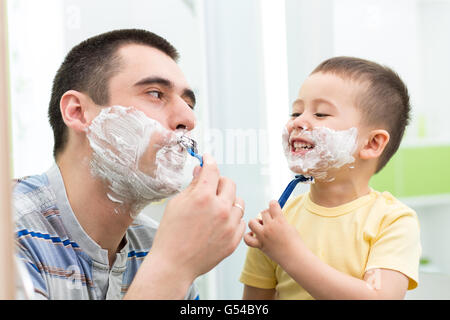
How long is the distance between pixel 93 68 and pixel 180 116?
0.68ft

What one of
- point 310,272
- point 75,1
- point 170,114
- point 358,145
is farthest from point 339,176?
point 75,1

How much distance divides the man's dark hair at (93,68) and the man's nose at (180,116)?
→ 13 centimetres

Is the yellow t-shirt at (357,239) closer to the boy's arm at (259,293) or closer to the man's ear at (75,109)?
the boy's arm at (259,293)

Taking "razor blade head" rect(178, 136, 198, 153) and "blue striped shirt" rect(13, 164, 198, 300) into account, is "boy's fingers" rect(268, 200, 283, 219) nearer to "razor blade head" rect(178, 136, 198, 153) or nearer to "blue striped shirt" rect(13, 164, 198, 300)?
"razor blade head" rect(178, 136, 198, 153)

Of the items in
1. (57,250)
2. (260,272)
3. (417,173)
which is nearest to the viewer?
(57,250)

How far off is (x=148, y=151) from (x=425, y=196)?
0.76 meters

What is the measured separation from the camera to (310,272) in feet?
2.41

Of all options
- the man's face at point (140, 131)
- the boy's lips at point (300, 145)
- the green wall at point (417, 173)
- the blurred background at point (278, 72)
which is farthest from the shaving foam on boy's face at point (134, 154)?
the green wall at point (417, 173)

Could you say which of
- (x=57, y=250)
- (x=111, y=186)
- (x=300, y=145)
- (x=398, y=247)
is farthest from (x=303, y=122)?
(x=57, y=250)

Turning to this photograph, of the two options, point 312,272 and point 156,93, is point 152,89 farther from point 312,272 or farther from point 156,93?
point 312,272

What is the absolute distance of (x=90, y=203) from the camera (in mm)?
864

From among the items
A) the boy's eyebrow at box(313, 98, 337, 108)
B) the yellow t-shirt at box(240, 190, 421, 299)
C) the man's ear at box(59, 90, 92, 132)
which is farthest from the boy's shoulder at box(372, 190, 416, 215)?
the man's ear at box(59, 90, 92, 132)

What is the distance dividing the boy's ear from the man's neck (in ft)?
1.58
